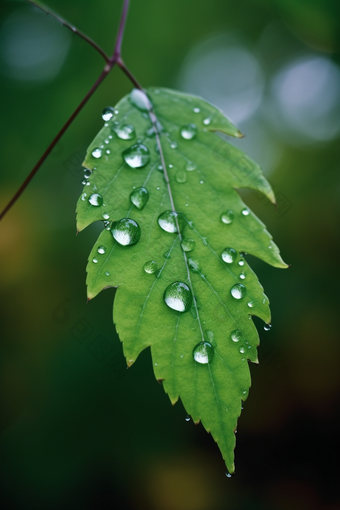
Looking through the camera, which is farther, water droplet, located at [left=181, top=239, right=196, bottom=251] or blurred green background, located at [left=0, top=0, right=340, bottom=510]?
blurred green background, located at [left=0, top=0, right=340, bottom=510]

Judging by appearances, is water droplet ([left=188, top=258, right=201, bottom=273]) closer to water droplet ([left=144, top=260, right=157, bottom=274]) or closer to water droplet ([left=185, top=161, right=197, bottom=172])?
water droplet ([left=144, top=260, right=157, bottom=274])

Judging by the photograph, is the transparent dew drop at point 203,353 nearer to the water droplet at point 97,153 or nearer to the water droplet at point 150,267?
the water droplet at point 150,267

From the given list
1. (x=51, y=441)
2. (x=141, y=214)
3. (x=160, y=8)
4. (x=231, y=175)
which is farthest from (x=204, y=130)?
(x=51, y=441)

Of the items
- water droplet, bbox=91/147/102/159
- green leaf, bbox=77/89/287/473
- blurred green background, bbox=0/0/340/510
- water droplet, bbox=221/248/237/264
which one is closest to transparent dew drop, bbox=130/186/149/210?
green leaf, bbox=77/89/287/473

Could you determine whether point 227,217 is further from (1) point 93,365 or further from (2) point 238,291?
(1) point 93,365

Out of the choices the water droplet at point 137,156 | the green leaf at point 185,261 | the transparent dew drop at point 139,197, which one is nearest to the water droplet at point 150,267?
the green leaf at point 185,261

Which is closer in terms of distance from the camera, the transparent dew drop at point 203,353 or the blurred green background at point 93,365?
the transparent dew drop at point 203,353

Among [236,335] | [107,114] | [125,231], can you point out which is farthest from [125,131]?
[236,335]

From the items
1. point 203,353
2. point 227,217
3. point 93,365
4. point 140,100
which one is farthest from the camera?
point 93,365
